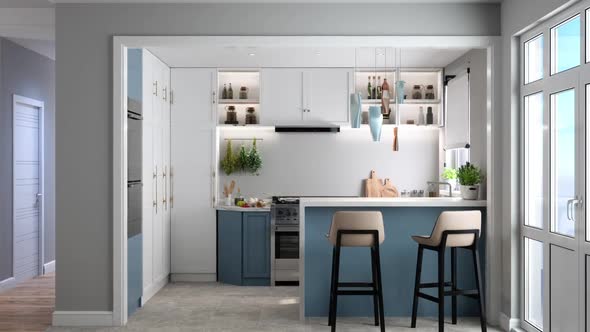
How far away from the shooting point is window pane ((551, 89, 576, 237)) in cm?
385

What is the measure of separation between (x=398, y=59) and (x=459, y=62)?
0.68 meters

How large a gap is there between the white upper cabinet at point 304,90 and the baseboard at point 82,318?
10.1 ft

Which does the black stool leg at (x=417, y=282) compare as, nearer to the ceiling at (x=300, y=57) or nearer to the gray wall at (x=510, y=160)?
the gray wall at (x=510, y=160)

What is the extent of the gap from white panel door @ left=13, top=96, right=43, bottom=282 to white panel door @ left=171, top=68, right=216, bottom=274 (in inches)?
69.0

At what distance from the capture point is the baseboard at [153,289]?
18.8ft

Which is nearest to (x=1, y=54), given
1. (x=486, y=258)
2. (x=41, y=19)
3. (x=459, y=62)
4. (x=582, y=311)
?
(x=41, y=19)

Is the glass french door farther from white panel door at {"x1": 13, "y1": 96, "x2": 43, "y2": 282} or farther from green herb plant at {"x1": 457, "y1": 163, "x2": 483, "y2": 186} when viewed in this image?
white panel door at {"x1": 13, "y1": 96, "x2": 43, "y2": 282}

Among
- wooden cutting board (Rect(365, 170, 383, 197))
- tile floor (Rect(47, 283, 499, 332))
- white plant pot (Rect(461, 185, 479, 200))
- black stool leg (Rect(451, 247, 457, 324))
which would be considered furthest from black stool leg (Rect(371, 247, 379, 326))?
wooden cutting board (Rect(365, 170, 383, 197))

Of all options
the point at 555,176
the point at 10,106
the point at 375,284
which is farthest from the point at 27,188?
the point at 555,176

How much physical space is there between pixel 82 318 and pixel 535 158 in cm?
396

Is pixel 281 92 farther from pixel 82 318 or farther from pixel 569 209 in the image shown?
pixel 569 209

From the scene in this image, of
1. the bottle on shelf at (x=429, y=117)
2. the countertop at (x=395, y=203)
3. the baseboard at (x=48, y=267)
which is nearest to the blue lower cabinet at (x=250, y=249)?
the countertop at (x=395, y=203)

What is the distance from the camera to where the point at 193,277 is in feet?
22.8

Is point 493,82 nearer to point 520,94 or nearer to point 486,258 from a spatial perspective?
point 520,94
